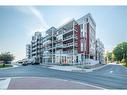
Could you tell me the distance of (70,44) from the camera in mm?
7020

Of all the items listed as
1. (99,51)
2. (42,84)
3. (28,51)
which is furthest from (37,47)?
(99,51)

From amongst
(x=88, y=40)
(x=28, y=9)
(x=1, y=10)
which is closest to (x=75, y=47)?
(x=88, y=40)

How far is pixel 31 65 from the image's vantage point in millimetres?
7059

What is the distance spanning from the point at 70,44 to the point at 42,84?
1.02m

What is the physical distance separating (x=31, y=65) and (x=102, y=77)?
150 centimetres

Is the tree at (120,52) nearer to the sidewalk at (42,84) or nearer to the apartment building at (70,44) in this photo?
the apartment building at (70,44)

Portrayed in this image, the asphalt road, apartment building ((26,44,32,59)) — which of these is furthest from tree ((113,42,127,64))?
apartment building ((26,44,32,59))

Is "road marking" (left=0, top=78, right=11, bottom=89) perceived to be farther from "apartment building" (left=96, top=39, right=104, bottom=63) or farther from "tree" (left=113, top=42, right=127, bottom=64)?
"tree" (left=113, top=42, right=127, bottom=64)

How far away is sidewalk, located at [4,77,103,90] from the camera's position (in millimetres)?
6727

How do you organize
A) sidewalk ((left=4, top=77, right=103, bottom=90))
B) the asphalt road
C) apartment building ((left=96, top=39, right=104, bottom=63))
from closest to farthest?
sidewalk ((left=4, top=77, right=103, bottom=90)) → the asphalt road → apartment building ((left=96, top=39, right=104, bottom=63))

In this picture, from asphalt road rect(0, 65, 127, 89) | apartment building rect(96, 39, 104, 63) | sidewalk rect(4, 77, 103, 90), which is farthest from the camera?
apartment building rect(96, 39, 104, 63)

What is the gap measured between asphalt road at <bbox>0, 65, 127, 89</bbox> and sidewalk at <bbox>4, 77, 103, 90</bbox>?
9cm

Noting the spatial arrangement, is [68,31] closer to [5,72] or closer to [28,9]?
[28,9]
